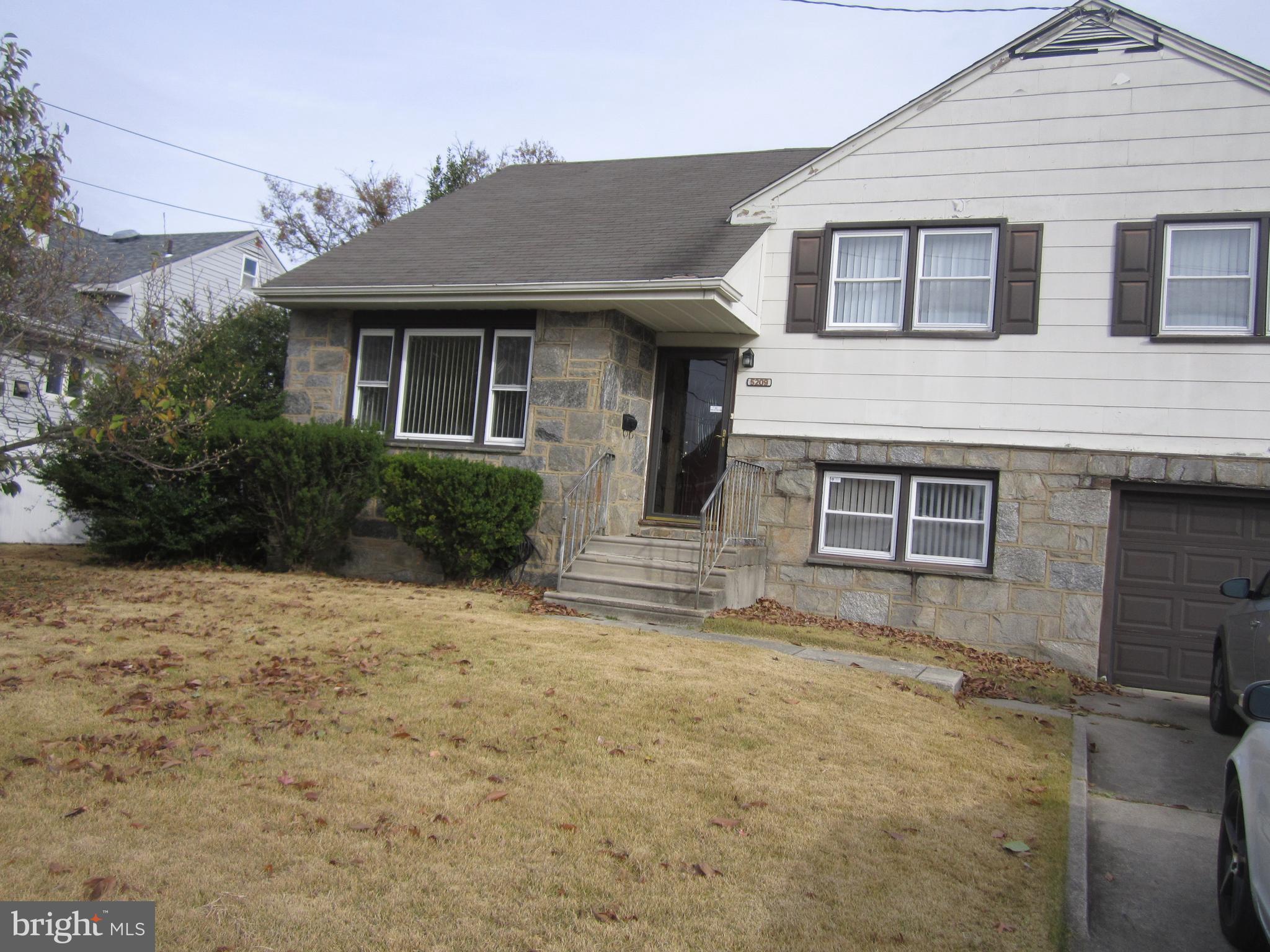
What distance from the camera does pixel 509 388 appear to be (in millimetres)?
11953

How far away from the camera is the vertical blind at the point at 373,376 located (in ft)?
41.8

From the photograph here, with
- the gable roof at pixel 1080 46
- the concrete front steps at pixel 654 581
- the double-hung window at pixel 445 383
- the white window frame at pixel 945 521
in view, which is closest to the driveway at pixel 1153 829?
the white window frame at pixel 945 521

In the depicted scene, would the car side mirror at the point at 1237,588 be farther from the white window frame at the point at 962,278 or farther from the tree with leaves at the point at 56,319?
the tree with leaves at the point at 56,319

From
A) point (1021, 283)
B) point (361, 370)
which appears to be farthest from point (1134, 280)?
point (361, 370)

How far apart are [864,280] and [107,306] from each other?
8327 mm

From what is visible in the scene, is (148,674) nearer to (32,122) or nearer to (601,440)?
(32,122)

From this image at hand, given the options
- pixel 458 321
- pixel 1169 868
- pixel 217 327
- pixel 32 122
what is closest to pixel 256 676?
pixel 32 122

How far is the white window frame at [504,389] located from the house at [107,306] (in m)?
3.61

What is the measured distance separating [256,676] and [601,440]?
18.2 feet

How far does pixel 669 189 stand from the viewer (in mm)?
14195

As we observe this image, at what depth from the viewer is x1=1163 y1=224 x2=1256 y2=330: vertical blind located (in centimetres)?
1009

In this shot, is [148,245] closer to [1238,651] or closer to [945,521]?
[945,521]

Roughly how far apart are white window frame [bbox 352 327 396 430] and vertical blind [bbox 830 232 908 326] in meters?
5.48

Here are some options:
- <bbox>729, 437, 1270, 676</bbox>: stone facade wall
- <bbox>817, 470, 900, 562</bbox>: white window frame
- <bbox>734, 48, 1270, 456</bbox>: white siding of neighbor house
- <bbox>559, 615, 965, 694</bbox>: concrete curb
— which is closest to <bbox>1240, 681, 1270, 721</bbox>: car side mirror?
<bbox>559, 615, 965, 694</bbox>: concrete curb
